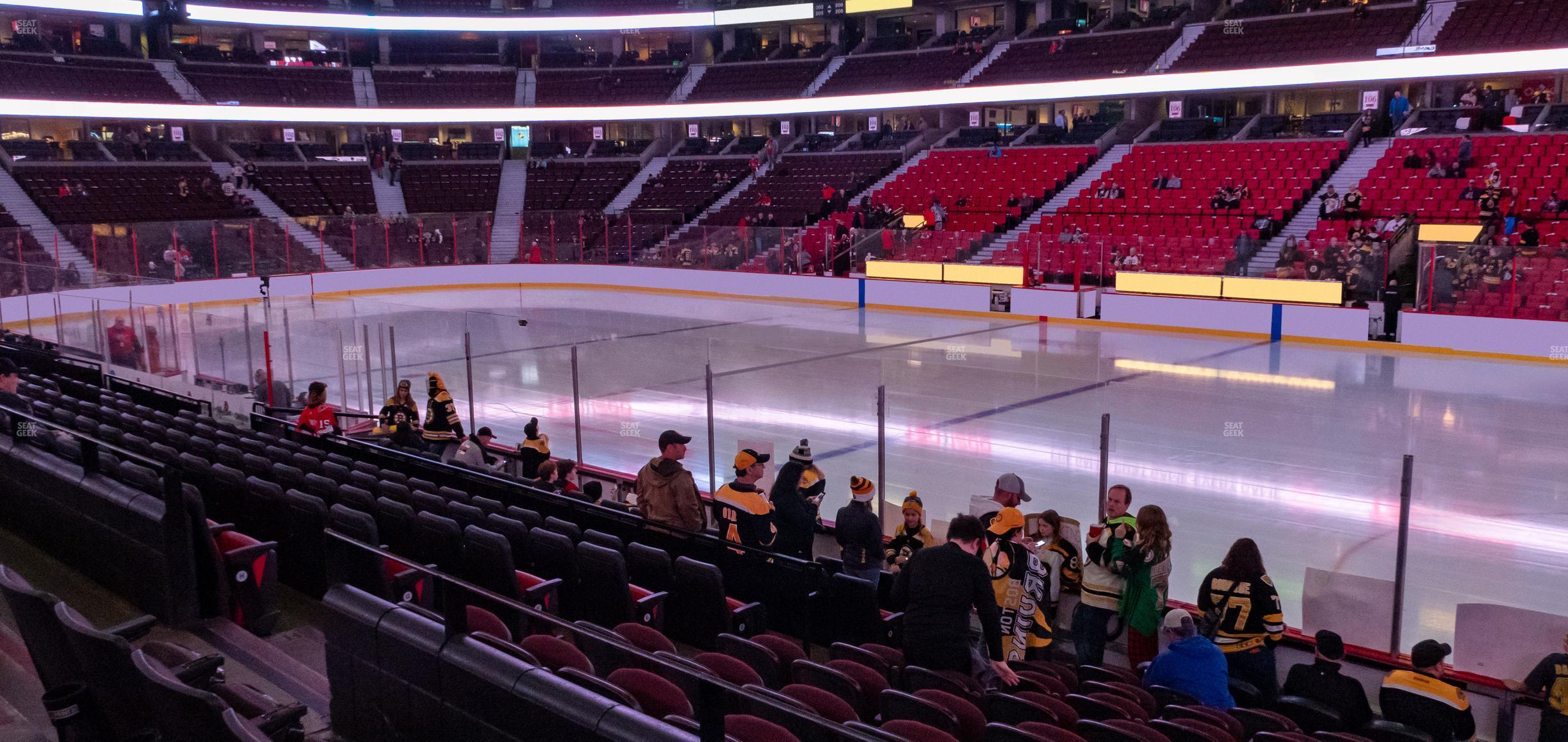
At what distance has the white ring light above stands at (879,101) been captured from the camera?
87.6 ft

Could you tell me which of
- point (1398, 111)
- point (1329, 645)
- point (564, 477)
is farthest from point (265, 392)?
point (1398, 111)

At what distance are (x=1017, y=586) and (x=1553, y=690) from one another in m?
2.50

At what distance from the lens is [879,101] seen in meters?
36.9

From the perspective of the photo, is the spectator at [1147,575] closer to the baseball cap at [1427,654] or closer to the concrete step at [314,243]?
the baseball cap at [1427,654]

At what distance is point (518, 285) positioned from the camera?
109ft

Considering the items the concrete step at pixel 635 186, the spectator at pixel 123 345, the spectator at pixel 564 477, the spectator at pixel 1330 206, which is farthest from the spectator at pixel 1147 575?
the concrete step at pixel 635 186

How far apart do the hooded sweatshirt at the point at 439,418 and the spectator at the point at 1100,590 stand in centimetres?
668

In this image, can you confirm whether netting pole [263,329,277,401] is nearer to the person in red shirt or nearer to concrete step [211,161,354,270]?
the person in red shirt

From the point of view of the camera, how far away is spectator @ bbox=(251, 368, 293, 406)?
1275 cm

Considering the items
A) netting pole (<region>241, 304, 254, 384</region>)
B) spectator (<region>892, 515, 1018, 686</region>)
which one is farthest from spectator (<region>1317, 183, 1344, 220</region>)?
spectator (<region>892, 515, 1018, 686</region>)

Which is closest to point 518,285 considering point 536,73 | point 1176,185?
point 536,73

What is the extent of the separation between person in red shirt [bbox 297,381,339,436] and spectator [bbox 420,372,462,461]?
92cm

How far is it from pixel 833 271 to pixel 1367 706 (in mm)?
23490

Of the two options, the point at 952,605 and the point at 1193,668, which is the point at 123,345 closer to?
the point at 952,605
